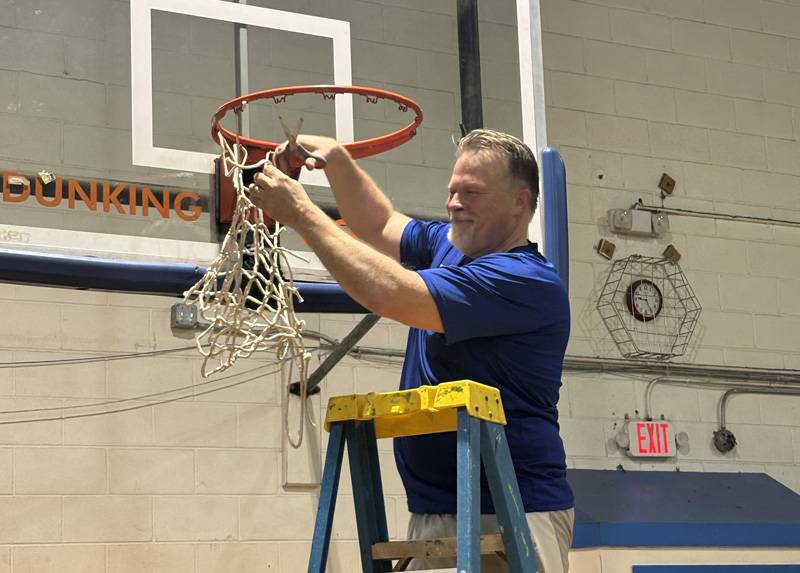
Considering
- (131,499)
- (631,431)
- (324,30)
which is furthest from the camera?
(631,431)

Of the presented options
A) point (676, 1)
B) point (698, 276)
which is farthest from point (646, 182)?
point (676, 1)

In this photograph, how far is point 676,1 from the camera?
720cm

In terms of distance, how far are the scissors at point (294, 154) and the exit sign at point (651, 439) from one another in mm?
3767

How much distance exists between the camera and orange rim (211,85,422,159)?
3777 mm

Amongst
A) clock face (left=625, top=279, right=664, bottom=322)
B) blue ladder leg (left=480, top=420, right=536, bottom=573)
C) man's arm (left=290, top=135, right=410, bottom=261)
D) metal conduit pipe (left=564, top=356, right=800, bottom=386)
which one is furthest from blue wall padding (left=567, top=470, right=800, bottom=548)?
blue ladder leg (left=480, top=420, right=536, bottom=573)

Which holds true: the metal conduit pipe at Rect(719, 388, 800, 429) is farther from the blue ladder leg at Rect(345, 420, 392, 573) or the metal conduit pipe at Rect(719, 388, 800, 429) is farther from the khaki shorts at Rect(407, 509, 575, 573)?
the blue ladder leg at Rect(345, 420, 392, 573)

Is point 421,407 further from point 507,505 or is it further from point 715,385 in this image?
point 715,385

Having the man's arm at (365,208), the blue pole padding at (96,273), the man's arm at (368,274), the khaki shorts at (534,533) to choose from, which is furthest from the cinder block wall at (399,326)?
the khaki shorts at (534,533)

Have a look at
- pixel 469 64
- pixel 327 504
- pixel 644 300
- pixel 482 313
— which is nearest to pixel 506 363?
pixel 482 313

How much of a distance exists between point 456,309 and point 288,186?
46 centimetres

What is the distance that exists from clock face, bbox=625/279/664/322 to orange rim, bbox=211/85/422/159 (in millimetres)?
2879

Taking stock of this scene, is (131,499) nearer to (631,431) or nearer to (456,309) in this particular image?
(631,431)

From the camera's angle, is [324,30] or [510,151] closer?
[510,151]

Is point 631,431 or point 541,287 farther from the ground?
point 541,287
